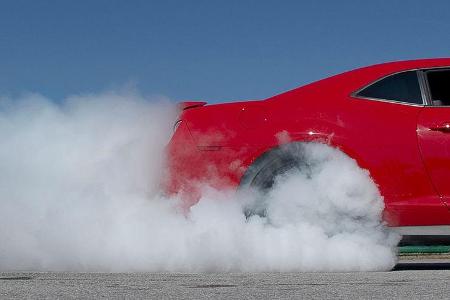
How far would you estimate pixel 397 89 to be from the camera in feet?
20.0

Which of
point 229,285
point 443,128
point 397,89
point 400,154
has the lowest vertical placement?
point 229,285

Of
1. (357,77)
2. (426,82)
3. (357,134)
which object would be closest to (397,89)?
(426,82)

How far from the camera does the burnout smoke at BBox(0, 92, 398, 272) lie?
5820 mm

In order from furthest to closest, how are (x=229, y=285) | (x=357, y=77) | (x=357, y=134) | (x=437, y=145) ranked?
(x=357, y=77), (x=357, y=134), (x=437, y=145), (x=229, y=285)

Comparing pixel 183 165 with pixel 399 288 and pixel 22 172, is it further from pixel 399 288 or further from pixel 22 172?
pixel 399 288

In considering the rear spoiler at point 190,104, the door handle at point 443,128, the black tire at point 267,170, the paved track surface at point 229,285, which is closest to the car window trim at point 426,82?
the door handle at point 443,128

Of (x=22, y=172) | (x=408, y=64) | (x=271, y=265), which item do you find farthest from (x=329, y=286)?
(x=22, y=172)

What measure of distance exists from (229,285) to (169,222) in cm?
145

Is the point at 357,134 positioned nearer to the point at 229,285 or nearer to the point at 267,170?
the point at 267,170

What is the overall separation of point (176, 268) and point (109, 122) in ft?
4.80

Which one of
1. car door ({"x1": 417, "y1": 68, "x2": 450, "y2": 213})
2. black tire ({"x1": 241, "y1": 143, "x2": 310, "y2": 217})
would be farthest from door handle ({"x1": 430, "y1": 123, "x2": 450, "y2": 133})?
black tire ({"x1": 241, "y1": 143, "x2": 310, "y2": 217})

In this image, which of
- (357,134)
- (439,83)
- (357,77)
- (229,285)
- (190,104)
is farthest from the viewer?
(190,104)

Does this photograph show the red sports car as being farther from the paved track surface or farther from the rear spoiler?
the paved track surface

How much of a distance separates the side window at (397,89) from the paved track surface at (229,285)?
4.05 ft
